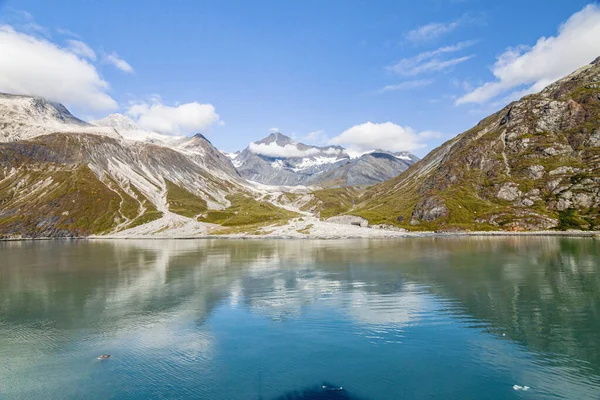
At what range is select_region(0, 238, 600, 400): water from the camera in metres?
33.1

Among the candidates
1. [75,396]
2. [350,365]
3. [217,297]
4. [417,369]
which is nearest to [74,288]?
[217,297]

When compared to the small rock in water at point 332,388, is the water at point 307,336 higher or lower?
higher

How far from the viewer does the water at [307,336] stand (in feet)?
109

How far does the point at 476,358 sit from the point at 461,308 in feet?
63.7

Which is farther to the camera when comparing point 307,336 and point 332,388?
point 307,336

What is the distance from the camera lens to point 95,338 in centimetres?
4634

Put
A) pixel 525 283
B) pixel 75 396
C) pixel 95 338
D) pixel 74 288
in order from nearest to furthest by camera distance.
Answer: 1. pixel 75 396
2. pixel 95 338
3. pixel 525 283
4. pixel 74 288

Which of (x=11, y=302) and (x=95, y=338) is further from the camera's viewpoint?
(x=11, y=302)

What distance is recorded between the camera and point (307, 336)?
4578 cm

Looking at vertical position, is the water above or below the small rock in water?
above

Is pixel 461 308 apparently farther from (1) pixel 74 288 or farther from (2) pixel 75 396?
(1) pixel 74 288

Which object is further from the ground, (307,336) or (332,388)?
(307,336)

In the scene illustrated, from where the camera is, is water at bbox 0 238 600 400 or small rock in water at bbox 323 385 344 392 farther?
water at bbox 0 238 600 400

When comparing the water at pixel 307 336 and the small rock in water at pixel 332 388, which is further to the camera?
the water at pixel 307 336
